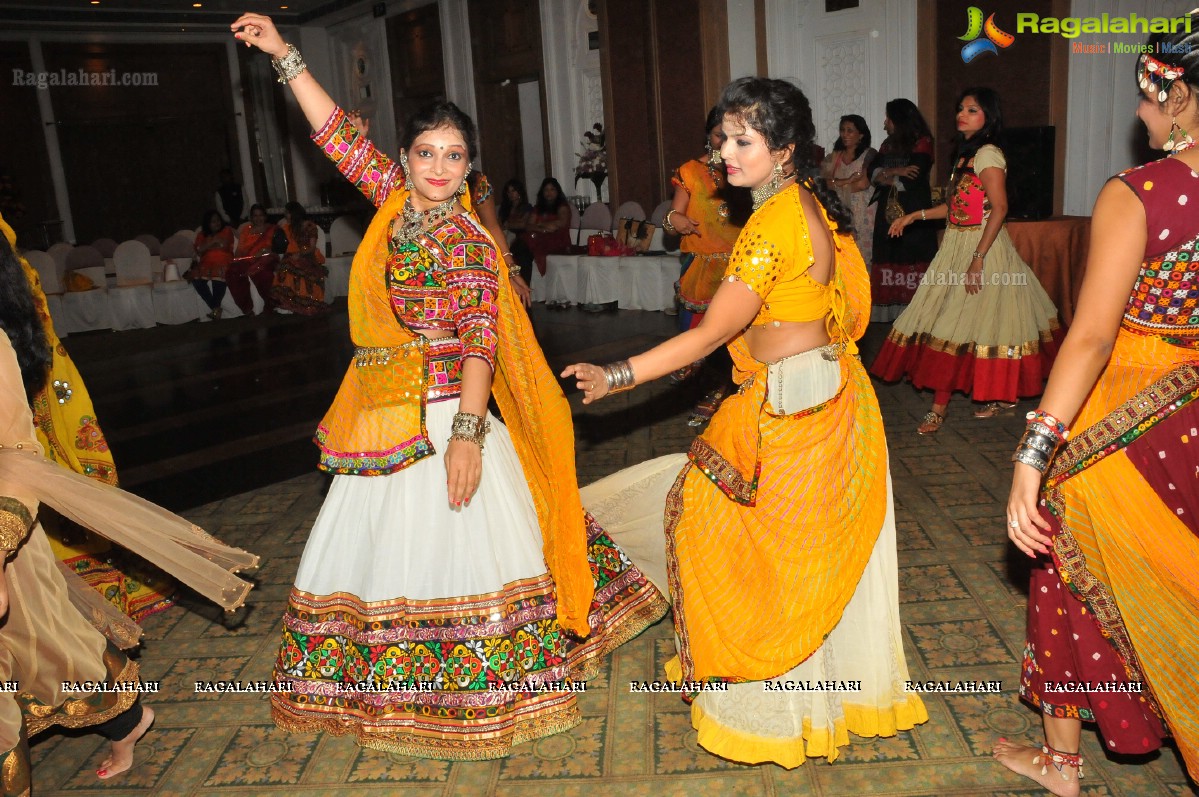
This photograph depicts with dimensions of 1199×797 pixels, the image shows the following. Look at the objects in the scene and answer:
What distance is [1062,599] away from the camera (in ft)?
6.88

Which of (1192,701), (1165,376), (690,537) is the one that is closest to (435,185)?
(690,537)

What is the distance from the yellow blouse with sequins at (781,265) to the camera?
6.98 feet

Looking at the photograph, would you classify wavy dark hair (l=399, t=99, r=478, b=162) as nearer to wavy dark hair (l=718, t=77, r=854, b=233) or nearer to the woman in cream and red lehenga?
wavy dark hair (l=718, t=77, r=854, b=233)

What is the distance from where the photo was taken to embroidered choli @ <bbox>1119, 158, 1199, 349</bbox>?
1800mm

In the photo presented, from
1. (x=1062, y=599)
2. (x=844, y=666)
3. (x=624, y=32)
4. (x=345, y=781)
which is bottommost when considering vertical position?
(x=345, y=781)

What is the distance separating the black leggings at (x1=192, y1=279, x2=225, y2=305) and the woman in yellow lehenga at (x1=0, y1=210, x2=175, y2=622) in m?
7.65

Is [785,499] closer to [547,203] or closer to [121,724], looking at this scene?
[121,724]

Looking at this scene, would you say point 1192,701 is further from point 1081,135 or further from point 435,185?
point 1081,135

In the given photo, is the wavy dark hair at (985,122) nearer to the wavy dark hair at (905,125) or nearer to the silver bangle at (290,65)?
the wavy dark hair at (905,125)

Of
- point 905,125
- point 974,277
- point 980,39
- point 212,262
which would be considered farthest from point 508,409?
point 212,262

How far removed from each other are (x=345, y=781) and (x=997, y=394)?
3960 mm

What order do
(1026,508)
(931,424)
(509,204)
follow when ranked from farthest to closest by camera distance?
(509,204)
(931,424)
(1026,508)

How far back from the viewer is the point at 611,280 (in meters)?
9.58

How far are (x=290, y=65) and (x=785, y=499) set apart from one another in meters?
1.74
